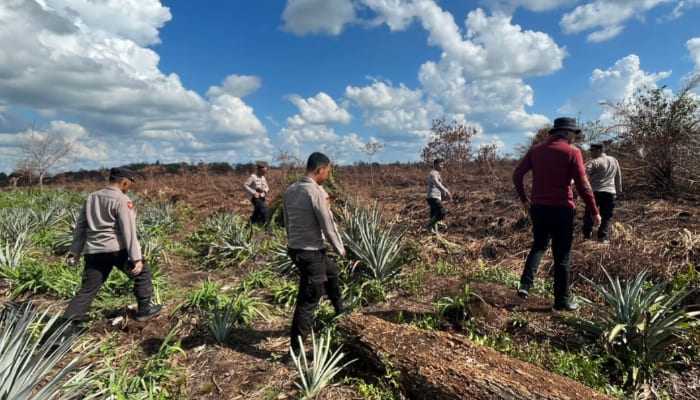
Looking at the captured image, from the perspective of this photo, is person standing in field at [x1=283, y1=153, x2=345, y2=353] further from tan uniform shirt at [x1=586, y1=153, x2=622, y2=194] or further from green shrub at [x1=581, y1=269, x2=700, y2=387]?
tan uniform shirt at [x1=586, y1=153, x2=622, y2=194]

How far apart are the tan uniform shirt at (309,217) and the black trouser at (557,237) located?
2.04 metres

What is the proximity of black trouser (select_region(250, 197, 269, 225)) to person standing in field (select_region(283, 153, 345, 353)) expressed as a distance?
5441 mm

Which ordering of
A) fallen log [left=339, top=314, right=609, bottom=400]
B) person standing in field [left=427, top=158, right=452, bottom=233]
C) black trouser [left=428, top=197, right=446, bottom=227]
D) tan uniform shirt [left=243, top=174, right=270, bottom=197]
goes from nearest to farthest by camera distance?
fallen log [left=339, top=314, right=609, bottom=400] < person standing in field [left=427, top=158, right=452, bottom=233] < black trouser [left=428, top=197, right=446, bottom=227] < tan uniform shirt [left=243, top=174, right=270, bottom=197]

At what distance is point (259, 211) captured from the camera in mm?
8984

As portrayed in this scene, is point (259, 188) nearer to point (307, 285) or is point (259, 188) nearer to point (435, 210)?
point (435, 210)

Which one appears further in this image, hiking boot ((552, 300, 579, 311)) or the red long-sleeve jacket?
hiking boot ((552, 300, 579, 311))

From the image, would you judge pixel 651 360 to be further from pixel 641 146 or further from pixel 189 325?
pixel 641 146

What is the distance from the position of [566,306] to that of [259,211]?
6.49 m

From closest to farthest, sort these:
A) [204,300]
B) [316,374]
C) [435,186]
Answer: [316,374]
[204,300]
[435,186]

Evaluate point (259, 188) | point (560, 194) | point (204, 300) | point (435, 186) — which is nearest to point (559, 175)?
point (560, 194)

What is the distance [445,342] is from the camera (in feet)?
9.86

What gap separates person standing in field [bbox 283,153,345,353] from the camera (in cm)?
330

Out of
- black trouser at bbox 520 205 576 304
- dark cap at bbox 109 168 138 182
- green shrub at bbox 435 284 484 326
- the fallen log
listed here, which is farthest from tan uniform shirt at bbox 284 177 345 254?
black trouser at bbox 520 205 576 304

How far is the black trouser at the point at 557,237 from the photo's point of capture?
12.8 ft
